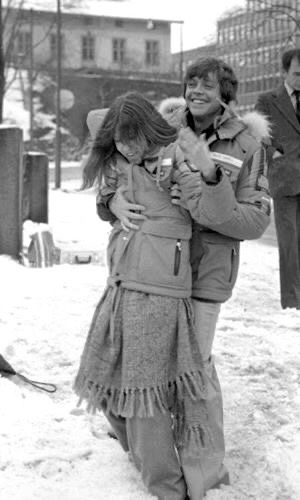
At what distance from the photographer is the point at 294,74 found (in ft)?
20.1

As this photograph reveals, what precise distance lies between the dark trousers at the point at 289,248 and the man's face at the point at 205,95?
316 centimetres

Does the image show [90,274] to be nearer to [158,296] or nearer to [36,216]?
[36,216]

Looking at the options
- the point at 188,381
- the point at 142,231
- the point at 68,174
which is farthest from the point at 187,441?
the point at 68,174

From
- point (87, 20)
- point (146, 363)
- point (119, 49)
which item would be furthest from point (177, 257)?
point (87, 20)

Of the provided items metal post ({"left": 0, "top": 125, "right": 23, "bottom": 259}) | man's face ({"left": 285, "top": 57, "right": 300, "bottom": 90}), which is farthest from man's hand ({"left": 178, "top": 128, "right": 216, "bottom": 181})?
metal post ({"left": 0, "top": 125, "right": 23, "bottom": 259})

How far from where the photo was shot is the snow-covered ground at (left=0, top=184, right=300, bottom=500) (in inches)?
131

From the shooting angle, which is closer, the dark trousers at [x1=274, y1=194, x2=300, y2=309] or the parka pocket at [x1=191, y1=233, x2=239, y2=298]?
the parka pocket at [x1=191, y1=233, x2=239, y2=298]

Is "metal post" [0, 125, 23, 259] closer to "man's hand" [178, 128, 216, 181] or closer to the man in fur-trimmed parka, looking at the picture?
the man in fur-trimmed parka

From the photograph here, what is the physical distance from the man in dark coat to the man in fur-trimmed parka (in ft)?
9.70

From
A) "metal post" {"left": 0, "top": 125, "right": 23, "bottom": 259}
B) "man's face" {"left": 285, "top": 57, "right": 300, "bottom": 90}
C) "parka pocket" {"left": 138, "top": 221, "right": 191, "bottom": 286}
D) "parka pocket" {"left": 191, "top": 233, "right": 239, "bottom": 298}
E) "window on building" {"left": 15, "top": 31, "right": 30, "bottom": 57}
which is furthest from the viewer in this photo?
"window on building" {"left": 15, "top": 31, "right": 30, "bottom": 57}

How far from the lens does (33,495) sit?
3.16m

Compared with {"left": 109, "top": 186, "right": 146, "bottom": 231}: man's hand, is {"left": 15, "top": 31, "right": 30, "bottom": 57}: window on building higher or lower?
higher

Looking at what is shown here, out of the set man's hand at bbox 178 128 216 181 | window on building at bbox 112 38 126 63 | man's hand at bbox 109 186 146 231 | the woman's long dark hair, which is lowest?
man's hand at bbox 109 186 146 231

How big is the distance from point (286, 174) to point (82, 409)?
9.70 feet
